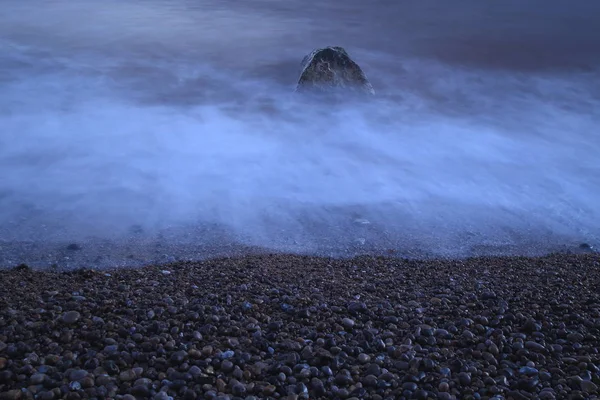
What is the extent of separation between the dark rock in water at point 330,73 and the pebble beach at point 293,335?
5.07 m

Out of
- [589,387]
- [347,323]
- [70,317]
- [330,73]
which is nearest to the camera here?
[589,387]

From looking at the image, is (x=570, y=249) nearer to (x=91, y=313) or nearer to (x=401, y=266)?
(x=401, y=266)

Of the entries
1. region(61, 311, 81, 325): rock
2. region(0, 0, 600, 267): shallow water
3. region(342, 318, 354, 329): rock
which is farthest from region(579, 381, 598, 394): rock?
region(61, 311, 81, 325): rock

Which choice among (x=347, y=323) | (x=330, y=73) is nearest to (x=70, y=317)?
(x=347, y=323)

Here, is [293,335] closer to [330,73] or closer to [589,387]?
[589,387]

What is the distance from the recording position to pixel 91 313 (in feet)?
9.89

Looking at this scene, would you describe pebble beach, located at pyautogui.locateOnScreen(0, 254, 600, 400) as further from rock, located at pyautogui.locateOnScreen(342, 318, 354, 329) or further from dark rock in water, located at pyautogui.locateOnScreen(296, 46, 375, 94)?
dark rock in water, located at pyautogui.locateOnScreen(296, 46, 375, 94)

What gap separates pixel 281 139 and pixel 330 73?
5.71 ft

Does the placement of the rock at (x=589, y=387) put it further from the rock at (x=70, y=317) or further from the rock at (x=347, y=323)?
the rock at (x=70, y=317)

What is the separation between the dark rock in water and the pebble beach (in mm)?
5075

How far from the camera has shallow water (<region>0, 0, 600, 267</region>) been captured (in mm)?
4973

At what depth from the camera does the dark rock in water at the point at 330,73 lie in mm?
8469

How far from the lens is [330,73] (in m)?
8.48

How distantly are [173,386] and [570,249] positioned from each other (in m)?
3.65
